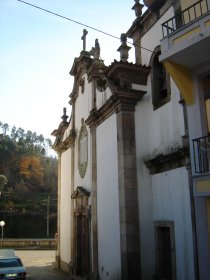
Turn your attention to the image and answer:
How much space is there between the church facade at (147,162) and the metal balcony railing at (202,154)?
0.10 feet

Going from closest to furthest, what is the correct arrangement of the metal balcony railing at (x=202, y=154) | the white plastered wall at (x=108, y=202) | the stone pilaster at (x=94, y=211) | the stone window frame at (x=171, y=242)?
the metal balcony railing at (x=202, y=154) → the stone window frame at (x=171, y=242) → the white plastered wall at (x=108, y=202) → the stone pilaster at (x=94, y=211)

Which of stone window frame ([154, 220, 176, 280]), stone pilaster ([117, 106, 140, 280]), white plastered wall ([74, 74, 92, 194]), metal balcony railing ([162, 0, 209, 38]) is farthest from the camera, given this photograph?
white plastered wall ([74, 74, 92, 194])

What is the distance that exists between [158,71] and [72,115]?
752 cm

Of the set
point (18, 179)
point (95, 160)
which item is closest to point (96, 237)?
point (95, 160)

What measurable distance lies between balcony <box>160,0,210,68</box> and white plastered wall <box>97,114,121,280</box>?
465cm

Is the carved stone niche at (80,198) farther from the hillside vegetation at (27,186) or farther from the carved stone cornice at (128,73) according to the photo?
the hillside vegetation at (27,186)

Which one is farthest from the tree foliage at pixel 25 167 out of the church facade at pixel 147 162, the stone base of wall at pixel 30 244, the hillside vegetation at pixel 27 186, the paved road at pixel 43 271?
the church facade at pixel 147 162

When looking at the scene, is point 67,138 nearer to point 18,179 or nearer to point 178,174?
point 178,174

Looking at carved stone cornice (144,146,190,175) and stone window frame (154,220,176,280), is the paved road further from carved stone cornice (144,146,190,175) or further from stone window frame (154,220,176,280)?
carved stone cornice (144,146,190,175)

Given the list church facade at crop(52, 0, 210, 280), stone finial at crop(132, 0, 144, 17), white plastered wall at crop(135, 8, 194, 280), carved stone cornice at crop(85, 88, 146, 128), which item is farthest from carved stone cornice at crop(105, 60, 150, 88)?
stone finial at crop(132, 0, 144, 17)

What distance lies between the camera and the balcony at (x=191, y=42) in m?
8.30

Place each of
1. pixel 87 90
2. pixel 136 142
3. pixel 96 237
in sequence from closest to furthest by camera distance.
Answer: pixel 136 142 → pixel 96 237 → pixel 87 90

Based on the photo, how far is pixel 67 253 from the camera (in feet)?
61.5

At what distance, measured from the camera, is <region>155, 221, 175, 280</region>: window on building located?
11177 millimetres
